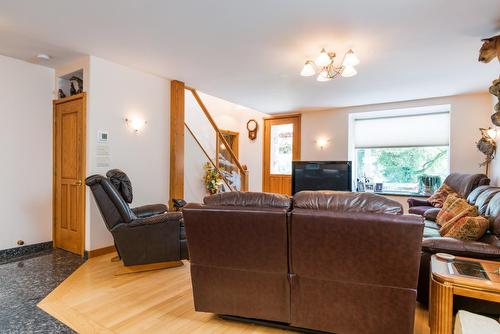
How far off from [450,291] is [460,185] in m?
3.67

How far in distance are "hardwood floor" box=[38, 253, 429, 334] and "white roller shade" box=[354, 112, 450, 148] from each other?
451 cm

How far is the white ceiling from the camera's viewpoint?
2.44 m

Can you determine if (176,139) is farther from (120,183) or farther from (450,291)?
(450,291)

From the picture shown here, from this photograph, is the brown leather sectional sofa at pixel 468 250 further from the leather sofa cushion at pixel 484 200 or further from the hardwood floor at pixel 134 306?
the leather sofa cushion at pixel 484 200

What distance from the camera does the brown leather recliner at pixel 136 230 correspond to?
304 centimetres

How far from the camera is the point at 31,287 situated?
2725mm

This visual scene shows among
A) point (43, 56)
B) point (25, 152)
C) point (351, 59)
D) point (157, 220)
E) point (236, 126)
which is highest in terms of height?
point (43, 56)

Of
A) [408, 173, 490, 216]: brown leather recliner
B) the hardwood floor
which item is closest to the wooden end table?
the hardwood floor

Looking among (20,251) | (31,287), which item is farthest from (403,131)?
(20,251)

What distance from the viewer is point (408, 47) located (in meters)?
3.19

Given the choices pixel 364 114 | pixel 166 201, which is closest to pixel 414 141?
pixel 364 114

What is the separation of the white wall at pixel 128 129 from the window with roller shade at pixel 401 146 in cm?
435

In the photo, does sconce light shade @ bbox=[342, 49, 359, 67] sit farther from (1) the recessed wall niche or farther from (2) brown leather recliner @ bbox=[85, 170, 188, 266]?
(1) the recessed wall niche

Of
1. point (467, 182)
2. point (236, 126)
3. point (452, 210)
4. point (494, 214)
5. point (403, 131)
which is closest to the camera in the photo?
point (494, 214)
